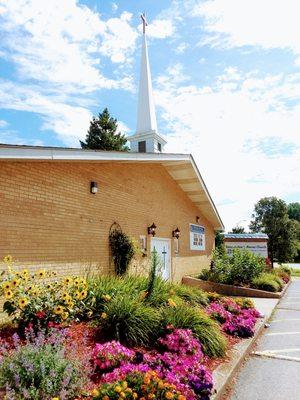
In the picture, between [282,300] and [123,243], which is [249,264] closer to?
[282,300]

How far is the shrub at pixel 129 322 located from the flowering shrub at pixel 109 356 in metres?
0.59

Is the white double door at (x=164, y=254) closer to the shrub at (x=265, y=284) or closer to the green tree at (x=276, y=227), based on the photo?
the shrub at (x=265, y=284)

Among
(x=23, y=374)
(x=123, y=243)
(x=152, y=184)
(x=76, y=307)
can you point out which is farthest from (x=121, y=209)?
(x=23, y=374)

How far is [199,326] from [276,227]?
40.6 metres

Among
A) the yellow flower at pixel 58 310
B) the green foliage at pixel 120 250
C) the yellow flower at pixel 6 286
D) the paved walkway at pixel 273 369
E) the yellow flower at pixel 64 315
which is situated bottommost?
the paved walkway at pixel 273 369

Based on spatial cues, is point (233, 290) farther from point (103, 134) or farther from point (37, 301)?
point (103, 134)

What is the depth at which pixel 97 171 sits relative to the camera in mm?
10367

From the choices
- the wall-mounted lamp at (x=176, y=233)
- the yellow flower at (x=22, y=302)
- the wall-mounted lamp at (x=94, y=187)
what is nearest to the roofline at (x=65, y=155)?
the wall-mounted lamp at (x=94, y=187)

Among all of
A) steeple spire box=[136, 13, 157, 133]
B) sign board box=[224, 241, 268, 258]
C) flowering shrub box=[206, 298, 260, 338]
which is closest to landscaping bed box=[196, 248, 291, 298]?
flowering shrub box=[206, 298, 260, 338]

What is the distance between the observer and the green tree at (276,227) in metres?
42.5

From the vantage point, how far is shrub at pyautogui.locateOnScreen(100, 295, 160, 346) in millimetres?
5488

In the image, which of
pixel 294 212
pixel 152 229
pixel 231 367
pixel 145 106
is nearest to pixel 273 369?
pixel 231 367

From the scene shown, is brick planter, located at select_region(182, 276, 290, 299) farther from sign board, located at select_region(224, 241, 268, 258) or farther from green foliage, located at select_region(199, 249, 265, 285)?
sign board, located at select_region(224, 241, 268, 258)

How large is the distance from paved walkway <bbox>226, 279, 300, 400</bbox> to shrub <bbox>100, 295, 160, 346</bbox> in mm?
1455
